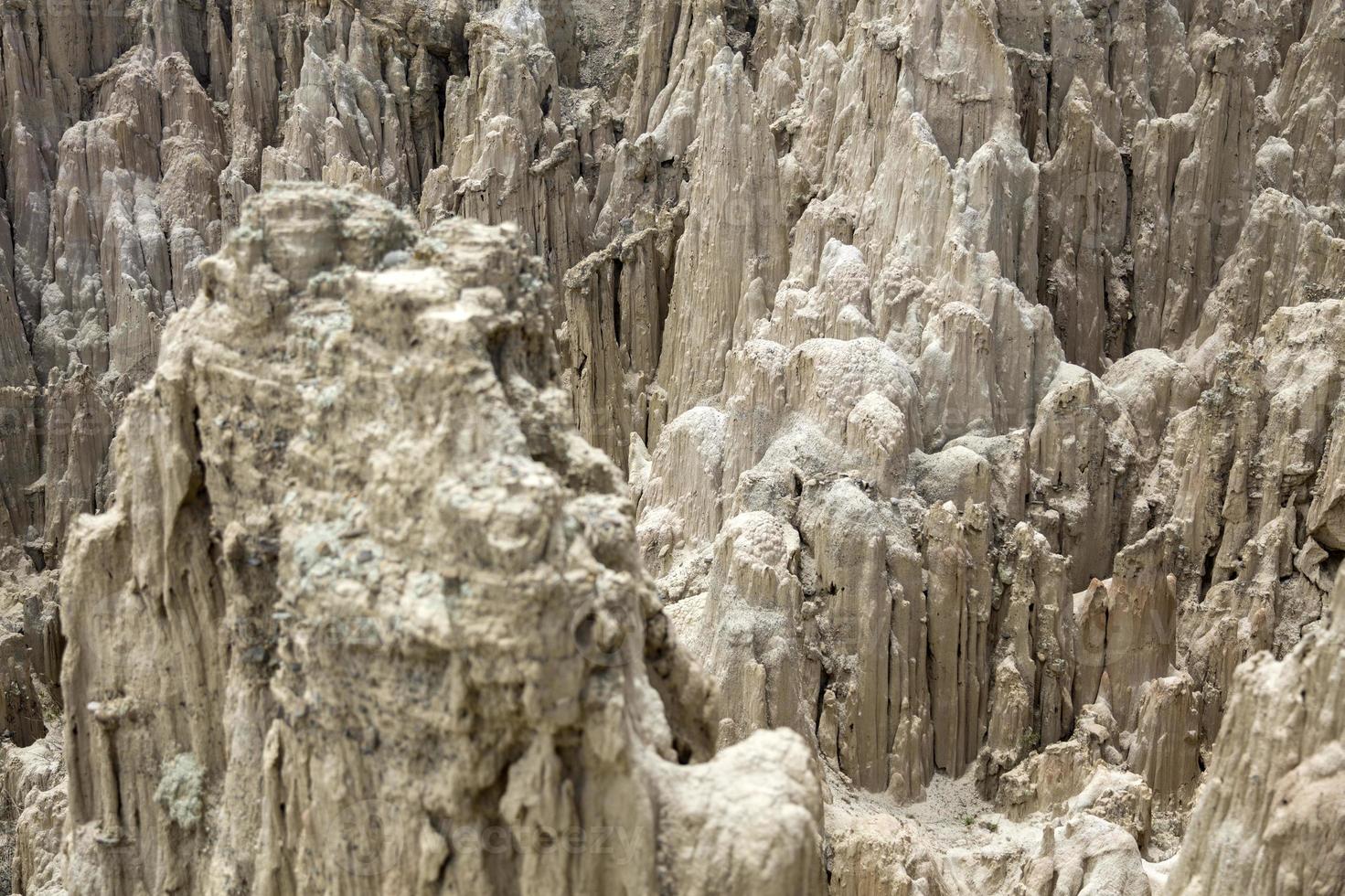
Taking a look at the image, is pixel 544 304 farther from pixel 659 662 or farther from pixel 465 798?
pixel 465 798

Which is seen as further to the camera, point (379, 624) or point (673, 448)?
point (673, 448)

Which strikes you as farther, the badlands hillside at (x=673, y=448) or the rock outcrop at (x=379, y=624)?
the badlands hillside at (x=673, y=448)

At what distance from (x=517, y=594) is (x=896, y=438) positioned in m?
14.0

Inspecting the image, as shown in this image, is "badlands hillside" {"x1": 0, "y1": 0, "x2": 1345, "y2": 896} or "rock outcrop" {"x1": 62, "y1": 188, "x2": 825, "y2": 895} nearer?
"rock outcrop" {"x1": 62, "y1": 188, "x2": 825, "y2": 895}

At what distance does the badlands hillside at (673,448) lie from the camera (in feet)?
24.1

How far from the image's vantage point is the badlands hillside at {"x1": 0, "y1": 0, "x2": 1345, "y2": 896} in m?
7.36

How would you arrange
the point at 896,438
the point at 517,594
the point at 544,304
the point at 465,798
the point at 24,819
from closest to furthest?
the point at 517,594 < the point at 465,798 < the point at 544,304 < the point at 24,819 < the point at 896,438

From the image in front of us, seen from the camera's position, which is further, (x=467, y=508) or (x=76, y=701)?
(x=76, y=701)

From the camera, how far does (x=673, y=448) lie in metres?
22.0

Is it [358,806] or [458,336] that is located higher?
[458,336]

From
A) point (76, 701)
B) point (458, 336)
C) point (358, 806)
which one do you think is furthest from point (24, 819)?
point (458, 336)

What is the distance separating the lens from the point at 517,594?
673 centimetres

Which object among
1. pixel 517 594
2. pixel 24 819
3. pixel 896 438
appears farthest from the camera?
pixel 896 438

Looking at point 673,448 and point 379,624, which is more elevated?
point 673,448
